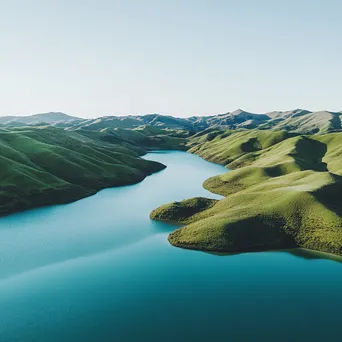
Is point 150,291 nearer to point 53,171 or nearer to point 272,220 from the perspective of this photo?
point 272,220

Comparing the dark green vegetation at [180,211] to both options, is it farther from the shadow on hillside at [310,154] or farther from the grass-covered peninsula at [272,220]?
the shadow on hillside at [310,154]

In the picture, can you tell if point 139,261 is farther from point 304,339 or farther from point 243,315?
point 304,339

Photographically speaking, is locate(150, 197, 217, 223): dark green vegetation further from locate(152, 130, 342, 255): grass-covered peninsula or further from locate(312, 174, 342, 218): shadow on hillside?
locate(312, 174, 342, 218): shadow on hillside

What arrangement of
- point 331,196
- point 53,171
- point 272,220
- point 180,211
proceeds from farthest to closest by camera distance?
point 53,171 < point 180,211 < point 331,196 < point 272,220

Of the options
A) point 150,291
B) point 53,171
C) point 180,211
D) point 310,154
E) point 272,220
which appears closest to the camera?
point 150,291

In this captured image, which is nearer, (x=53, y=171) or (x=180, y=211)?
(x=180, y=211)

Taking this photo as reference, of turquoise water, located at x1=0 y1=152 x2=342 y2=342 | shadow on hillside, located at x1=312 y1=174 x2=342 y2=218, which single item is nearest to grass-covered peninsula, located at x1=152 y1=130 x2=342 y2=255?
shadow on hillside, located at x1=312 y1=174 x2=342 y2=218

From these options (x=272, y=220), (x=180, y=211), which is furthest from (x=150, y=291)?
(x=180, y=211)
